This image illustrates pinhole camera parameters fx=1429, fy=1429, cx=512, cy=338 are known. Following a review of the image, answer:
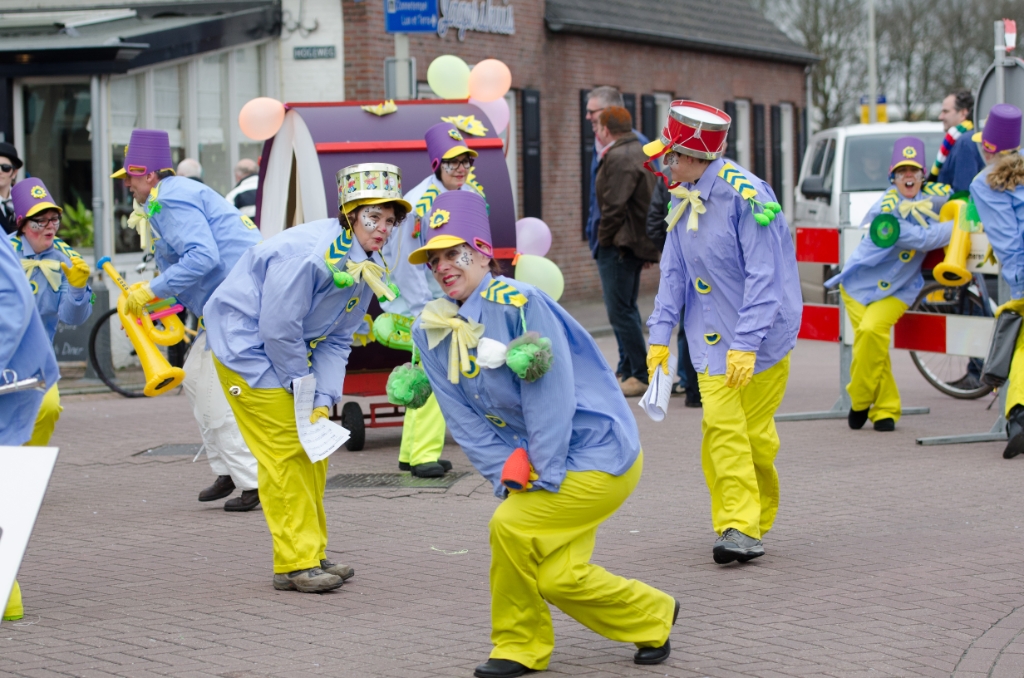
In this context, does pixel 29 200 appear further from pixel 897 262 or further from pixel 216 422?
pixel 897 262

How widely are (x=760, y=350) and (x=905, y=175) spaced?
3662 millimetres

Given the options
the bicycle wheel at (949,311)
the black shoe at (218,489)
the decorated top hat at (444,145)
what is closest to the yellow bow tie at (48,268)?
the black shoe at (218,489)

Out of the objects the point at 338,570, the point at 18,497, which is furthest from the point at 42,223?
the point at 18,497

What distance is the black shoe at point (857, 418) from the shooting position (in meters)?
9.71

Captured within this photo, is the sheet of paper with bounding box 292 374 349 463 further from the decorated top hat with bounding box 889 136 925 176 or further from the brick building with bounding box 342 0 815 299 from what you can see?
the brick building with bounding box 342 0 815 299

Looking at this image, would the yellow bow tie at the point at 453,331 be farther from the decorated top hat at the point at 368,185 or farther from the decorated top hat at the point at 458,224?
the decorated top hat at the point at 368,185

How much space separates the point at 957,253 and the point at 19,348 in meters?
6.17

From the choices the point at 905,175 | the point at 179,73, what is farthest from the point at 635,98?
the point at 905,175

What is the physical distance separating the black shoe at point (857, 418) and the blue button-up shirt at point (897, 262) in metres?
0.77

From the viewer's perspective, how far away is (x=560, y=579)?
4.54 m

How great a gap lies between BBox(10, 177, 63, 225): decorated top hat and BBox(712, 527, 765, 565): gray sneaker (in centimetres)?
396

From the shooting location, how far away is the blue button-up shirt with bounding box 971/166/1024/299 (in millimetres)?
8344

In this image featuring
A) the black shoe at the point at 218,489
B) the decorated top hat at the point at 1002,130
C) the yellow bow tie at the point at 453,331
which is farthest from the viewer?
the decorated top hat at the point at 1002,130

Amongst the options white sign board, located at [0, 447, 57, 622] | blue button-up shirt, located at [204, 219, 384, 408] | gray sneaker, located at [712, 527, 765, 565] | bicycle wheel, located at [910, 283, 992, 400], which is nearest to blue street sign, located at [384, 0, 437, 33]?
bicycle wheel, located at [910, 283, 992, 400]
